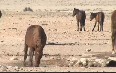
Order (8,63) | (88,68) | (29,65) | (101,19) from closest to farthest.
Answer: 1. (88,68)
2. (29,65)
3. (8,63)
4. (101,19)

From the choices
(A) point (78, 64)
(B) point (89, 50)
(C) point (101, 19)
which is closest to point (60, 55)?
(B) point (89, 50)

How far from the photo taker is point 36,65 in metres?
13.9

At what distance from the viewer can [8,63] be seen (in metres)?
15.5

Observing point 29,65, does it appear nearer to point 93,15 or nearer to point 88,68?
point 88,68

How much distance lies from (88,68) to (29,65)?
191 centimetres

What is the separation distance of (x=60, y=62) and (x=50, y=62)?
0.36 m

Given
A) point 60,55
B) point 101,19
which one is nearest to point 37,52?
point 60,55

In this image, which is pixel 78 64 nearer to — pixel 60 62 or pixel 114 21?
pixel 60 62

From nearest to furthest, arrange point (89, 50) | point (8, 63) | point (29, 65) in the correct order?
1. point (29, 65)
2. point (8, 63)
3. point (89, 50)

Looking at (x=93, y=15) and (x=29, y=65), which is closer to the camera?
(x=29, y=65)

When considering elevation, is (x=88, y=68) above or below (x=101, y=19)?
above

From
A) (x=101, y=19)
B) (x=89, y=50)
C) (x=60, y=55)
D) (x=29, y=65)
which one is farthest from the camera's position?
(x=101, y=19)

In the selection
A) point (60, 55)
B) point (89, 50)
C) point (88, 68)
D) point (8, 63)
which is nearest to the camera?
point (88, 68)

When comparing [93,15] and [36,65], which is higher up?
[36,65]
